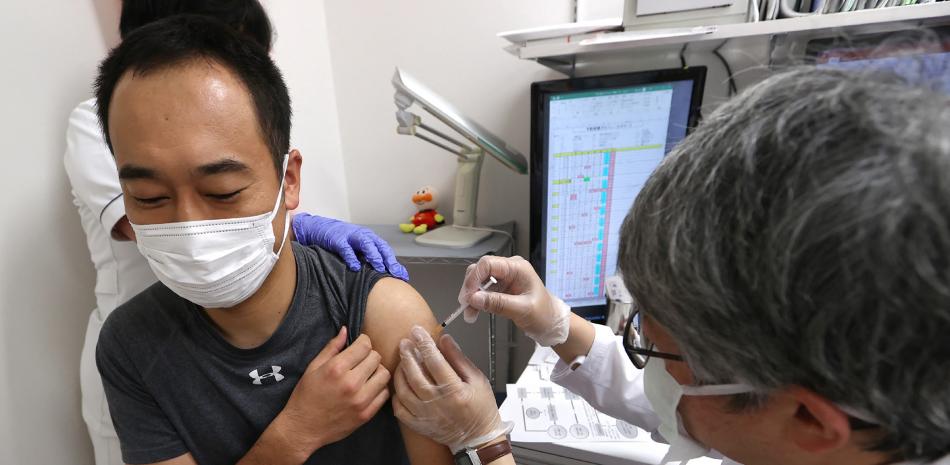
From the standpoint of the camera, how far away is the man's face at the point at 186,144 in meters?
0.73

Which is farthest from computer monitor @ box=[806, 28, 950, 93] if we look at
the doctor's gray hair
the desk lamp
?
the desk lamp

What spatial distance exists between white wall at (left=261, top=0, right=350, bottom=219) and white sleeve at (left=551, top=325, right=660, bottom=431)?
4.70ft

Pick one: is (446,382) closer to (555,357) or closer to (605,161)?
(555,357)

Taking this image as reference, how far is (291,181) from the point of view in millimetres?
933

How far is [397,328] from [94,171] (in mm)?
826

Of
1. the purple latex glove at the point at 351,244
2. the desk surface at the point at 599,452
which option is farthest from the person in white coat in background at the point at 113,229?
the desk surface at the point at 599,452

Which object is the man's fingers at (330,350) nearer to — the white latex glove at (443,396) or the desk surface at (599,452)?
the white latex glove at (443,396)

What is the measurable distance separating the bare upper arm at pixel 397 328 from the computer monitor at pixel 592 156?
0.74m

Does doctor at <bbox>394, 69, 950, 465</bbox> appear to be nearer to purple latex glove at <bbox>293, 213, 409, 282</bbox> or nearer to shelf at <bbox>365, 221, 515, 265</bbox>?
purple latex glove at <bbox>293, 213, 409, 282</bbox>

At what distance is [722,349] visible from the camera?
507mm

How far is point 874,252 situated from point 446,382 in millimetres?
660

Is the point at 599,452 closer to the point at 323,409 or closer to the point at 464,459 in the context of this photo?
the point at 464,459

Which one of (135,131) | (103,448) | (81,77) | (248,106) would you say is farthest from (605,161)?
(103,448)

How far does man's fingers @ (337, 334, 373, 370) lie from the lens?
0.86m
